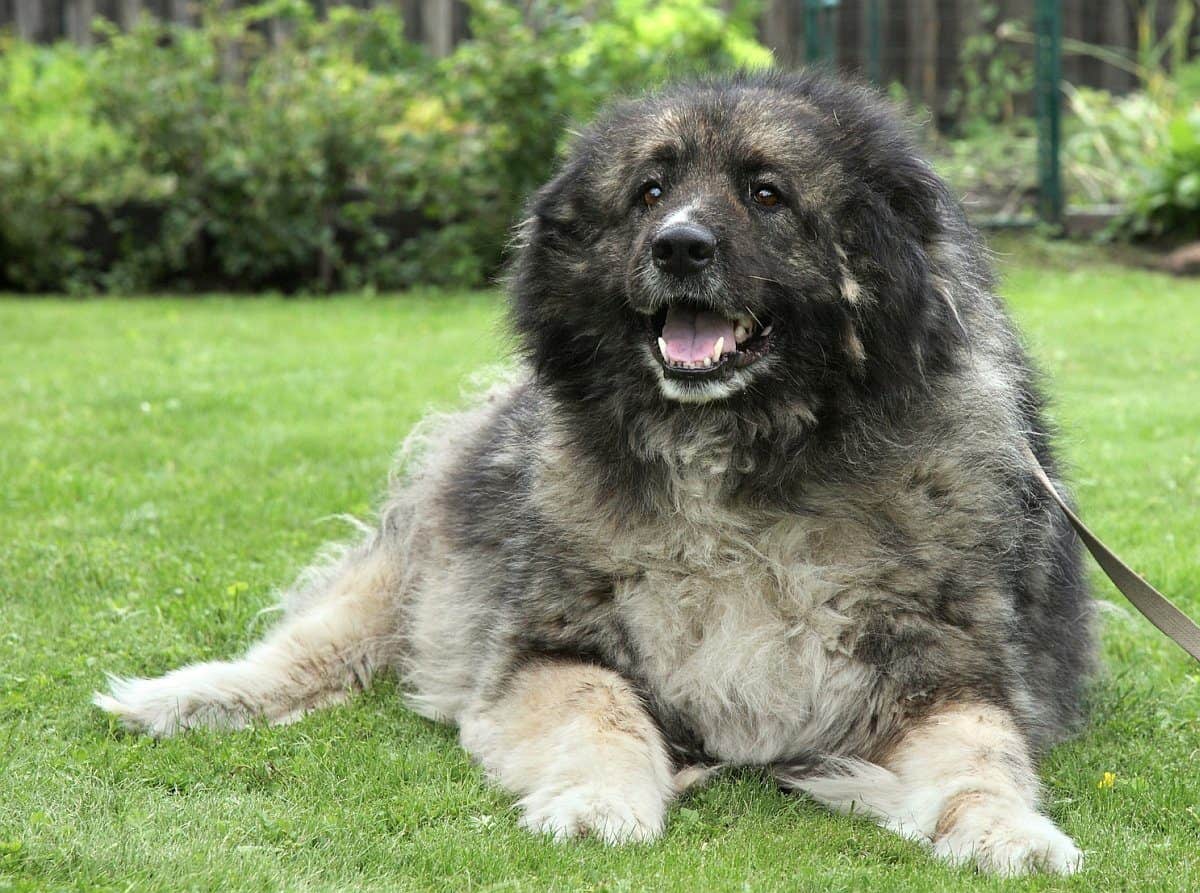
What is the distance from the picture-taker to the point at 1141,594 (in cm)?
407

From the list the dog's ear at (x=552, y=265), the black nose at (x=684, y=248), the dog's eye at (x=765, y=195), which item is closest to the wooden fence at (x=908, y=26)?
the dog's ear at (x=552, y=265)

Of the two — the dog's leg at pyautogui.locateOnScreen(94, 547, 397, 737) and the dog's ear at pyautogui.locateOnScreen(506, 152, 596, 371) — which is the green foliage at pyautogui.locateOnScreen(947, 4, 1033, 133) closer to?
the dog's leg at pyautogui.locateOnScreen(94, 547, 397, 737)

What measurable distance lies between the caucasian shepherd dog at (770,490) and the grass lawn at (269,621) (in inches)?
8.3

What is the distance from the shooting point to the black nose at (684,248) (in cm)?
368

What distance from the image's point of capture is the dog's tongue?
384cm

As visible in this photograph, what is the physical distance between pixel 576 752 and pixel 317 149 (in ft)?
35.7

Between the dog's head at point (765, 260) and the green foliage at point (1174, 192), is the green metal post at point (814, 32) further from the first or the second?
the dog's head at point (765, 260)


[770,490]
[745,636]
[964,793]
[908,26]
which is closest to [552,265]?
[770,490]

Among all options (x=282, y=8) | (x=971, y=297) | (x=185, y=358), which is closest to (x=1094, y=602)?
(x=971, y=297)

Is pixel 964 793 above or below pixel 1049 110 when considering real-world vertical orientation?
below

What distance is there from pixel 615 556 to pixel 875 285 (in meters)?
1.01

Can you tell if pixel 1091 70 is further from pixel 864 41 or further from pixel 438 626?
pixel 438 626

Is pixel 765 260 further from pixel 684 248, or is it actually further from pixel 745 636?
pixel 745 636

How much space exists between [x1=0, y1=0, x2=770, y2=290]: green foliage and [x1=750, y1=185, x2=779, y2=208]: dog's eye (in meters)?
9.54
